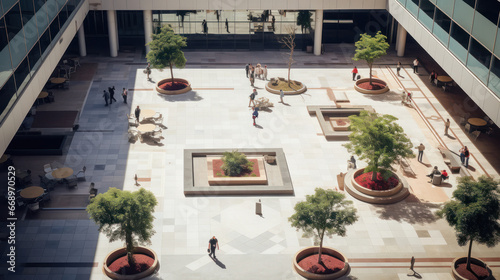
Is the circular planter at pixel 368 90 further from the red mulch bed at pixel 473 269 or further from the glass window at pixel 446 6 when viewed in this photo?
the red mulch bed at pixel 473 269

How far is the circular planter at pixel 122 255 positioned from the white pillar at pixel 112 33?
33469 millimetres

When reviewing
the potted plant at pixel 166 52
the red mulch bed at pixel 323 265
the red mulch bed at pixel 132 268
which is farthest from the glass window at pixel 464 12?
the red mulch bed at pixel 132 268

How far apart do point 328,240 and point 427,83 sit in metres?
26.8

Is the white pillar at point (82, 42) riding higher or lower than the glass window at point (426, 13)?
lower

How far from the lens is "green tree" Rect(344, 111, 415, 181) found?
37281 millimetres

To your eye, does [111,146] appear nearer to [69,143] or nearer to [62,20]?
[69,143]

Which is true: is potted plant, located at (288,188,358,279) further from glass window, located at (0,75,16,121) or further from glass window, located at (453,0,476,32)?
glass window, located at (453,0,476,32)

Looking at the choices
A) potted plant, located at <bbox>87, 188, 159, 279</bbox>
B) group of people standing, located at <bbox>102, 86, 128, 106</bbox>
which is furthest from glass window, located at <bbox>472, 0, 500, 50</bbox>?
group of people standing, located at <bbox>102, 86, 128, 106</bbox>

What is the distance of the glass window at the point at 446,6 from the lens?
43.4m

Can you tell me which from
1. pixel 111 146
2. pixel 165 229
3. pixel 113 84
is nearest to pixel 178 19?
pixel 113 84

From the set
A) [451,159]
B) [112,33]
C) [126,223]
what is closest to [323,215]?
[126,223]

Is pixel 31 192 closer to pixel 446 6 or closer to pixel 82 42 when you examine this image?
pixel 82 42

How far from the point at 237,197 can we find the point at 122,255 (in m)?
8.95

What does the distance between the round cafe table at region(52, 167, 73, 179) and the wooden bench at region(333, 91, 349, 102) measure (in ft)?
76.8
